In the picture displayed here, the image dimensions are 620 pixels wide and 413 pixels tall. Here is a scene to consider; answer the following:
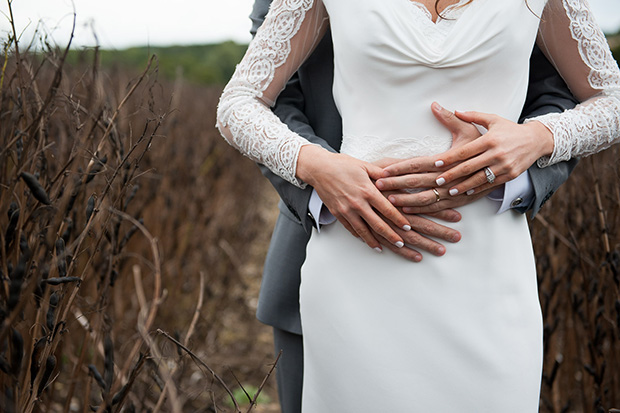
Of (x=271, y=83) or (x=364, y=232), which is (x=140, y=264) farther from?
(x=364, y=232)

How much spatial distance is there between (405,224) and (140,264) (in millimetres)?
2462

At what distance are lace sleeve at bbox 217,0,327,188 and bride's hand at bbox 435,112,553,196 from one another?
0.39 metres

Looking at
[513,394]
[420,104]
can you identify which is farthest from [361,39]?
[513,394]

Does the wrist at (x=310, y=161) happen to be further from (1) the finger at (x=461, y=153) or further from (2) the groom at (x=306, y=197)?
(1) the finger at (x=461, y=153)

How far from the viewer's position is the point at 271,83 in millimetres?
1579

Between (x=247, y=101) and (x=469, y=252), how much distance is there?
27.8 inches

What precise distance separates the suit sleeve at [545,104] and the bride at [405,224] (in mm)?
70

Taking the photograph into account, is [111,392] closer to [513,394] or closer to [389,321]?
[389,321]

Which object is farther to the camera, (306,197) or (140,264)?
(140,264)

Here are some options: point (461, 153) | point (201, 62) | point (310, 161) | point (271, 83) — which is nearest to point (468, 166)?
point (461, 153)

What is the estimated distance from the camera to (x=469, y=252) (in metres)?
1.37

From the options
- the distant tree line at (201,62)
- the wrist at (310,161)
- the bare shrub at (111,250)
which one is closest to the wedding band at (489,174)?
the wrist at (310,161)

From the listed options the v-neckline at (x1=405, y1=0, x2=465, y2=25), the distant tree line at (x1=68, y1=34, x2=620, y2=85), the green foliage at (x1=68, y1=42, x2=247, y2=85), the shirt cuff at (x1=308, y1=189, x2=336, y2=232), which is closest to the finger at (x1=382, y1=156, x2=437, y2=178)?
the shirt cuff at (x1=308, y1=189, x2=336, y2=232)

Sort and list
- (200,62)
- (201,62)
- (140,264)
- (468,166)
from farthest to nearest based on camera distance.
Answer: (201,62) → (200,62) → (140,264) → (468,166)
